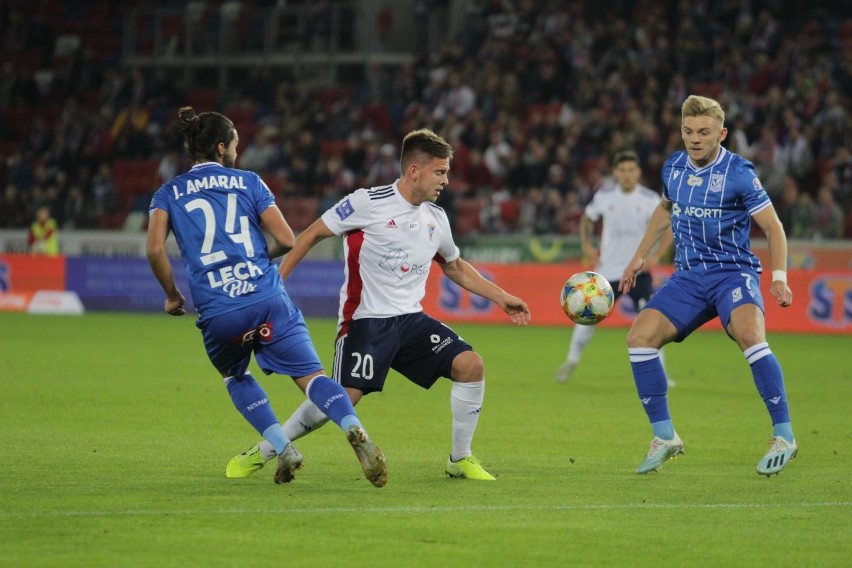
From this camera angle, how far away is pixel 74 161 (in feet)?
104

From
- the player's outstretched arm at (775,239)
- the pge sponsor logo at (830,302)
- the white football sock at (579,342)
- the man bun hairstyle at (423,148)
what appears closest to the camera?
the man bun hairstyle at (423,148)

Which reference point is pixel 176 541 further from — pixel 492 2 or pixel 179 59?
pixel 179 59

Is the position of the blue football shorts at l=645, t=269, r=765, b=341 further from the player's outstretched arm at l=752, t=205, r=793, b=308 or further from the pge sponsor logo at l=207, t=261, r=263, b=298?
the pge sponsor logo at l=207, t=261, r=263, b=298

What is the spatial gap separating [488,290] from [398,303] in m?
0.57

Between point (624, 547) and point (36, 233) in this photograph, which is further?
point (36, 233)

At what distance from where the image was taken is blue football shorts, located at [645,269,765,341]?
8.35 m

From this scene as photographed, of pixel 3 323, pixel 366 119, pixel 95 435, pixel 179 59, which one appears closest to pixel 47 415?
pixel 95 435

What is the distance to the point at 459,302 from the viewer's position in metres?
23.1

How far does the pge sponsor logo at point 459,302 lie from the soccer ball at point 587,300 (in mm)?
13816

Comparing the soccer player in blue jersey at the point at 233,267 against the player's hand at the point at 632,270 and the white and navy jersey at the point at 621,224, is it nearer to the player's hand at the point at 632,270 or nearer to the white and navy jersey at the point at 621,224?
the player's hand at the point at 632,270

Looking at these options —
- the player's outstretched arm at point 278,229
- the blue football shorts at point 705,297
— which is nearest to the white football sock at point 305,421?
the player's outstretched arm at point 278,229

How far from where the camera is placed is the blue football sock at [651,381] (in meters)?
8.46

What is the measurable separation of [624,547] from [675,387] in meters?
8.28

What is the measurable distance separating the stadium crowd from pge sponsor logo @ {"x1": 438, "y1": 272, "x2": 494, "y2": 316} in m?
2.27
